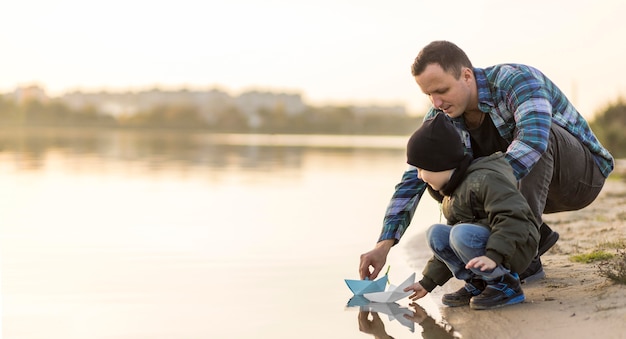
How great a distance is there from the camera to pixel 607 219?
20.1 ft

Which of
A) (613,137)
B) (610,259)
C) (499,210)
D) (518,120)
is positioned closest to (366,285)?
(499,210)

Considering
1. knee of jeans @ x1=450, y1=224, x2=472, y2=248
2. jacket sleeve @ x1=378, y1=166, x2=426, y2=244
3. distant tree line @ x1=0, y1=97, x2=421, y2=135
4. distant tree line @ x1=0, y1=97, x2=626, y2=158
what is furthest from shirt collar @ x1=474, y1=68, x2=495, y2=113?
distant tree line @ x1=0, y1=97, x2=421, y2=135

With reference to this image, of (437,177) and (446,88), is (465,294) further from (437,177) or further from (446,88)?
(446,88)

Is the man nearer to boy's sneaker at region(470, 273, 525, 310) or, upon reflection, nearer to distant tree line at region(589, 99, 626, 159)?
boy's sneaker at region(470, 273, 525, 310)

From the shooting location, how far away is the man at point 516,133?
→ 140 inches

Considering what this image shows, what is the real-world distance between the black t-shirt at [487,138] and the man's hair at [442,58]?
0.38 metres

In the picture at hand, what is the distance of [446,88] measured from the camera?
3.61 metres

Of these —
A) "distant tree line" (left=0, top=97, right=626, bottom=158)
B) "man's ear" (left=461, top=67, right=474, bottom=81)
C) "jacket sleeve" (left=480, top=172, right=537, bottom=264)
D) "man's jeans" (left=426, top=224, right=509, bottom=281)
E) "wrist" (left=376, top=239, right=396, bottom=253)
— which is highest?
"man's ear" (left=461, top=67, right=474, bottom=81)

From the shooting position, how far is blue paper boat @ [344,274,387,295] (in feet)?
12.4

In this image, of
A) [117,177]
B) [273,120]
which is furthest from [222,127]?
[117,177]

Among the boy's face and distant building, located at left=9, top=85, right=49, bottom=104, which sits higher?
the boy's face

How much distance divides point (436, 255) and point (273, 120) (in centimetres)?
7083

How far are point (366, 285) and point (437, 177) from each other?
72cm

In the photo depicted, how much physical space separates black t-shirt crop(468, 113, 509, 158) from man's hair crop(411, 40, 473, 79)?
38 cm
